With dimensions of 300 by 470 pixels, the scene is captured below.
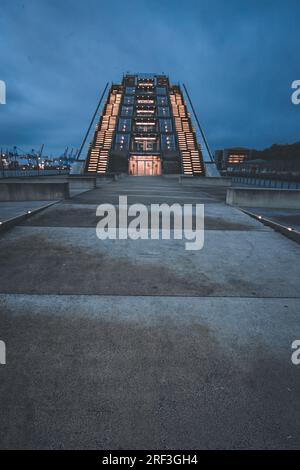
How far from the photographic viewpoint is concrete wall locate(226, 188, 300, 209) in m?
11.3

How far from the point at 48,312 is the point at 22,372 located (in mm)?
938

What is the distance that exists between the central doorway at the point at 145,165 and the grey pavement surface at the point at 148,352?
157 feet

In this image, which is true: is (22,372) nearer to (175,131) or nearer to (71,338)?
(71,338)

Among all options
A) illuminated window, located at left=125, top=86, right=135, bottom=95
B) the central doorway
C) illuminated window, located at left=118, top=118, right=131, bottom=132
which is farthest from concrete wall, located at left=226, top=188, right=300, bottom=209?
illuminated window, located at left=125, top=86, right=135, bottom=95

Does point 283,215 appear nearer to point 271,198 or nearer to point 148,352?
point 271,198

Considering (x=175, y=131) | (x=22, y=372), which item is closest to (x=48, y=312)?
(x=22, y=372)

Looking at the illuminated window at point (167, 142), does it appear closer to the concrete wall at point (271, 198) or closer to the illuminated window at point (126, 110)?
the illuminated window at point (126, 110)

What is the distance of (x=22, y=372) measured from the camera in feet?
7.39

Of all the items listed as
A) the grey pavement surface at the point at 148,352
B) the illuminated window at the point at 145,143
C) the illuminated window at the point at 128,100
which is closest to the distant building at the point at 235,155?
the illuminated window at the point at 145,143

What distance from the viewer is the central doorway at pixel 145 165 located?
167 ft

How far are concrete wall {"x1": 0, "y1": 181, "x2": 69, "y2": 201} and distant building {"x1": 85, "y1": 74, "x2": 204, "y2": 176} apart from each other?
23.2m

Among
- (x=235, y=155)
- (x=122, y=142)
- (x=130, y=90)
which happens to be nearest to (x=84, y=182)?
→ (x=122, y=142)

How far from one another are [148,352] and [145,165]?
170 feet
